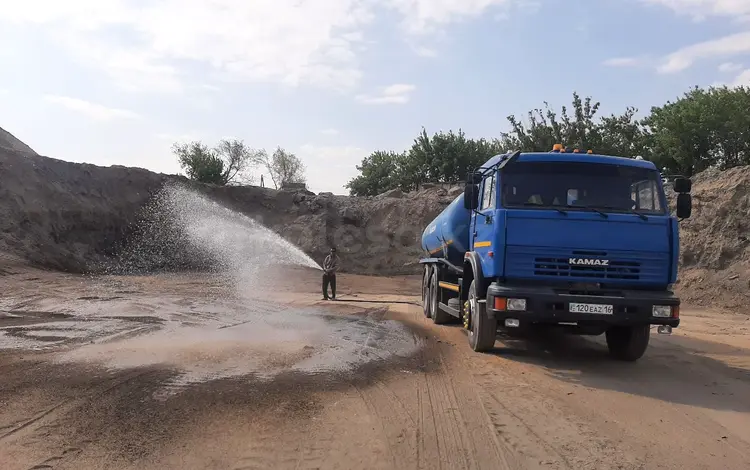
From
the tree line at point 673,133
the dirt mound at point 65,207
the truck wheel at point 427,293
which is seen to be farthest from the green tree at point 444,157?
the truck wheel at point 427,293

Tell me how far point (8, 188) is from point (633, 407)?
89.2 ft

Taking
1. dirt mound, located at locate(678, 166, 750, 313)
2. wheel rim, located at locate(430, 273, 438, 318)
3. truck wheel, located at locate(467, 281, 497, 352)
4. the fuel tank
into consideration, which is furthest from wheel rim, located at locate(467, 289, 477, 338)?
dirt mound, located at locate(678, 166, 750, 313)

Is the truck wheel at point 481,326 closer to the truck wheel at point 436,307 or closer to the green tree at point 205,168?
the truck wheel at point 436,307

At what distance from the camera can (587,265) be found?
761 cm

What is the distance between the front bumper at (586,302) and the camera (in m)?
7.46

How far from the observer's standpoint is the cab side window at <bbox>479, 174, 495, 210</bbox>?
8.36 meters

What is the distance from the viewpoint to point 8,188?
25.3m

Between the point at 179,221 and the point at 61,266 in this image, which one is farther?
the point at 179,221

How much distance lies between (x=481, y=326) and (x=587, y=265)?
1833 mm

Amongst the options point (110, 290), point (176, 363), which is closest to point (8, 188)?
point (110, 290)

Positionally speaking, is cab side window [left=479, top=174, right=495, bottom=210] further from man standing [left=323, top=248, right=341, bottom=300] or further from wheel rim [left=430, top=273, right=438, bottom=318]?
man standing [left=323, top=248, right=341, bottom=300]

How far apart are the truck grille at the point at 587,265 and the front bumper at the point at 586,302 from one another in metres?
0.22

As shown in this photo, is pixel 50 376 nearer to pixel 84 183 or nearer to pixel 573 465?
pixel 573 465

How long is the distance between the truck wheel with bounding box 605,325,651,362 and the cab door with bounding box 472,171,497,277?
92.5 inches
